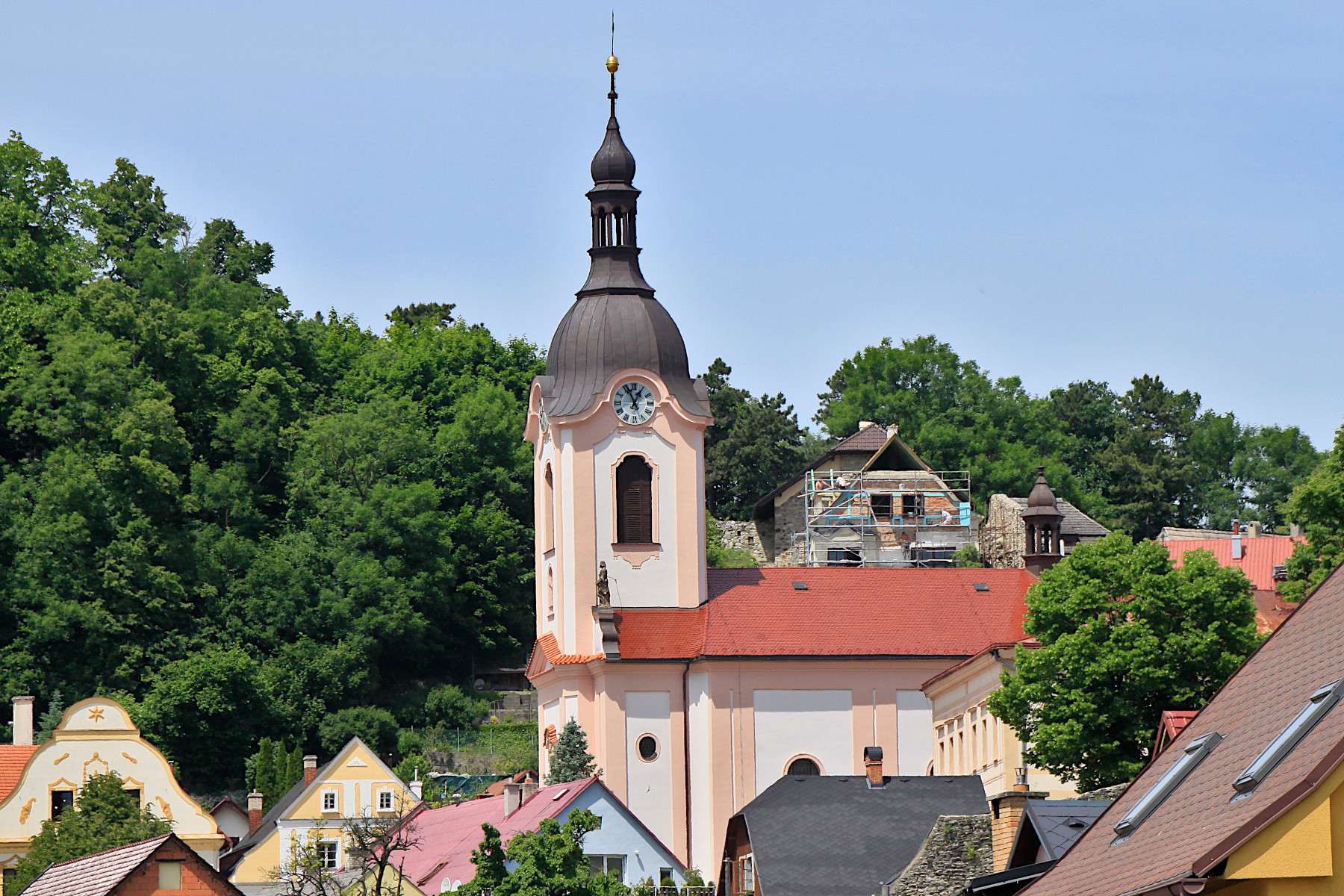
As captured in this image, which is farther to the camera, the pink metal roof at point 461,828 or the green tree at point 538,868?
the pink metal roof at point 461,828

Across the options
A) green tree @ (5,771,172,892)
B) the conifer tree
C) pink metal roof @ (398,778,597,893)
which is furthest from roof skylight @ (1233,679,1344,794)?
the conifer tree

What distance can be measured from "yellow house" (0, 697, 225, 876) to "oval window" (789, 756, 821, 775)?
12964 millimetres

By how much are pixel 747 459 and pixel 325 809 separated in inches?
1718

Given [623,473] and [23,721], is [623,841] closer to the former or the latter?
[623,473]

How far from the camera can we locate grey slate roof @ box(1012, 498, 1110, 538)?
86062 mm

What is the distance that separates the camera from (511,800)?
46.3 meters

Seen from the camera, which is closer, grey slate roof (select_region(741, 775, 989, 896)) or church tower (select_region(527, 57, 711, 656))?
grey slate roof (select_region(741, 775, 989, 896))

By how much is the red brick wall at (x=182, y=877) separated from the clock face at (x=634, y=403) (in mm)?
33430

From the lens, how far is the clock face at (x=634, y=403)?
55.7 meters

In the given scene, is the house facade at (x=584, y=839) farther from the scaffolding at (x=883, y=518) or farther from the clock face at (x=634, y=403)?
the scaffolding at (x=883, y=518)

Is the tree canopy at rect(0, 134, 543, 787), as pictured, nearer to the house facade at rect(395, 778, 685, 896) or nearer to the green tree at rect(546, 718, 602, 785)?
the green tree at rect(546, 718, 602, 785)

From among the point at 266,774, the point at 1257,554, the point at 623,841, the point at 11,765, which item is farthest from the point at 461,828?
the point at 1257,554

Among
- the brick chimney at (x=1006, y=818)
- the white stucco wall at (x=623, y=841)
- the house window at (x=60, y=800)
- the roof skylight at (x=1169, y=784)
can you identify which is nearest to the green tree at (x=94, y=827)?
the house window at (x=60, y=800)

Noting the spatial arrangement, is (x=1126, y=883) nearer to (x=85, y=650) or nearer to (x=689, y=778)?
(x=689, y=778)
